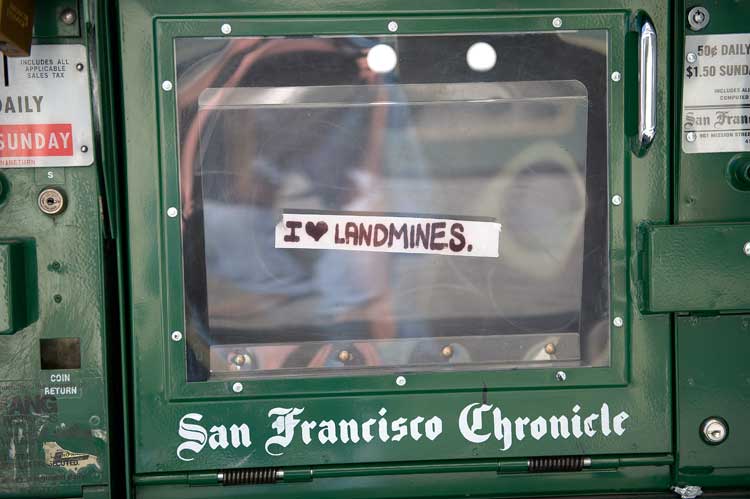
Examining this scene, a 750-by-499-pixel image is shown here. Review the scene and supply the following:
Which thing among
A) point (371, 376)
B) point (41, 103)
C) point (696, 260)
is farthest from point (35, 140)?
point (696, 260)

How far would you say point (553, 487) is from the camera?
2.24 metres

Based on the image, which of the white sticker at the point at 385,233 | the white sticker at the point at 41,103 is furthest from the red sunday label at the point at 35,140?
the white sticker at the point at 385,233

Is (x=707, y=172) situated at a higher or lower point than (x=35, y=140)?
lower

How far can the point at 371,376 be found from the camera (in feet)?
7.17

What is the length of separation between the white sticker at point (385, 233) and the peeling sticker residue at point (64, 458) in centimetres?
86

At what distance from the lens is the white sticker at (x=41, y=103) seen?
2107 mm

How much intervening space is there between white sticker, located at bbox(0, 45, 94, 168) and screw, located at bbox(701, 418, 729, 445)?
2.05 m

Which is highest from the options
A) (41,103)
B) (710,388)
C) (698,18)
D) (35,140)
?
(698,18)

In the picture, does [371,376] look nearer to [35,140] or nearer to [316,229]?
[316,229]

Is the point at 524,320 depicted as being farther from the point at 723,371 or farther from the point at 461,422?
the point at 723,371

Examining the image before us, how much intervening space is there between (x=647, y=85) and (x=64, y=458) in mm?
2033

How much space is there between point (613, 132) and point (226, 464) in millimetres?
1539

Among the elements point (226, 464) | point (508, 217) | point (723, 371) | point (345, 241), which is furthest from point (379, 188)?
point (723, 371)

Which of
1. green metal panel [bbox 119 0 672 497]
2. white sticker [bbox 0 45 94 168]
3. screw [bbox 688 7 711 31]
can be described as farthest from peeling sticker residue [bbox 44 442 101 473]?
screw [bbox 688 7 711 31]
